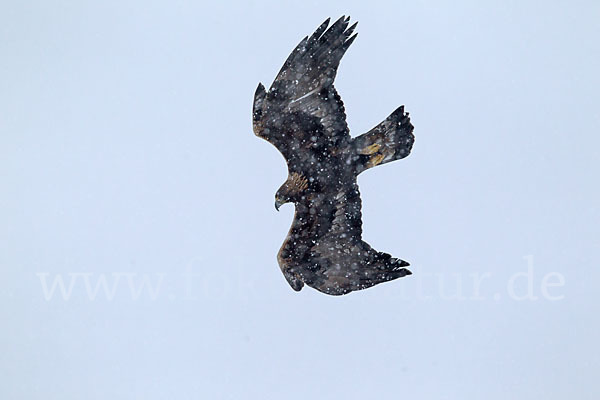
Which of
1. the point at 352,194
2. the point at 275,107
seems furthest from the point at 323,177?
the point at 275,107

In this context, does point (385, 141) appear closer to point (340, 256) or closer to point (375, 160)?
point (375, 160)

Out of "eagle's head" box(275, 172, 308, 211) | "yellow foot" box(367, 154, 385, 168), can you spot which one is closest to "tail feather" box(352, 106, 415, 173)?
"yellow foot" box(367, 154, 385, 168)

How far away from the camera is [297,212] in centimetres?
419

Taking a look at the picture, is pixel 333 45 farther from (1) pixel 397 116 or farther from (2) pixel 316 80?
(1) pixel 397 116

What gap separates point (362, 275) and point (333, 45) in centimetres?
124

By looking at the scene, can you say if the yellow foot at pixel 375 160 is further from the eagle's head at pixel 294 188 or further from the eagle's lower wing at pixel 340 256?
the eagle's head at pixel 294 188

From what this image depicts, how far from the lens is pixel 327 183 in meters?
4.18

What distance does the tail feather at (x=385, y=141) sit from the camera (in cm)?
419

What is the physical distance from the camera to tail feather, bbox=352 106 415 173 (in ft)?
13.7

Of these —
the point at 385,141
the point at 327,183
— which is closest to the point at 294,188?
the point at 327,183

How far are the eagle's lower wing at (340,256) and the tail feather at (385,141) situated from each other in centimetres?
17

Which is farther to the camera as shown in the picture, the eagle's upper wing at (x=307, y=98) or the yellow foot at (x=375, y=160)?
the yellow foot at (x=375, y=160)

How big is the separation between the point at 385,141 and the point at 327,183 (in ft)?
1.28

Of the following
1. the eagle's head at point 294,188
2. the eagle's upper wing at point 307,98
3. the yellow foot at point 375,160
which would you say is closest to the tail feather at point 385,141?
the yellow foot at point 375,160
